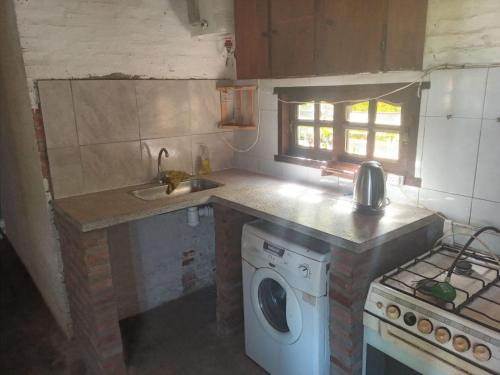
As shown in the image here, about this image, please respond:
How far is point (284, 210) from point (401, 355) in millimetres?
851

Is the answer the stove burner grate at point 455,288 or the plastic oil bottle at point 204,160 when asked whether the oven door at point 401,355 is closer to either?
the stove burner grate at point 455,288

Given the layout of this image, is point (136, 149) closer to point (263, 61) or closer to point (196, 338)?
point (263, 61)

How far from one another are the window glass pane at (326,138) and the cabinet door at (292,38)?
47 centimetres

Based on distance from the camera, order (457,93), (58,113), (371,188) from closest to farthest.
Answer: (457,93) < (371,188) < (58,113)

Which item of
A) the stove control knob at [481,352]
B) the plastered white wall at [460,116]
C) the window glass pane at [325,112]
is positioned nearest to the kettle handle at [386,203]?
the plastered white wall at [460,116]

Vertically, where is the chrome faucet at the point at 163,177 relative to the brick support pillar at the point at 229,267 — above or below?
above

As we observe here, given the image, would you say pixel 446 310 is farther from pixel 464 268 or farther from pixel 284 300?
pixel 284 300

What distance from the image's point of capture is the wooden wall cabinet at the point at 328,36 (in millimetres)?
1813

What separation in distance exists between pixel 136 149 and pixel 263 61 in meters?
1.01

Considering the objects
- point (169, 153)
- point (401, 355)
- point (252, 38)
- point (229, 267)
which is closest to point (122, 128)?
point (169, 153)

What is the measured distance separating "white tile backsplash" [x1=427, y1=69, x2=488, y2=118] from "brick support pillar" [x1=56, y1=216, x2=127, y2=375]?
177cm

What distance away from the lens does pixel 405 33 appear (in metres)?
1.83

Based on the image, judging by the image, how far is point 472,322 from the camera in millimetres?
1341

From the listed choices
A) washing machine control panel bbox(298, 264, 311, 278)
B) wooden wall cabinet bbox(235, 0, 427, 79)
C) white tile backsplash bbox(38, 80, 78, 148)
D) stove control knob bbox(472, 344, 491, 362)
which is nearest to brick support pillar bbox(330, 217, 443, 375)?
washing machine control panel bbox(298, 264, 311, 278)
